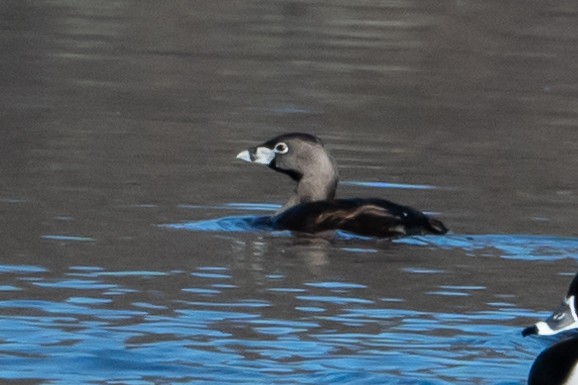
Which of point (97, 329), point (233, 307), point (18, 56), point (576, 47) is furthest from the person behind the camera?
point (576, 47)

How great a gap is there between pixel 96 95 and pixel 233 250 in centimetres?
780

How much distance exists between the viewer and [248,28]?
28281mm

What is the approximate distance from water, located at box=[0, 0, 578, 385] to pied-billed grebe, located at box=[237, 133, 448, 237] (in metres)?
0.11

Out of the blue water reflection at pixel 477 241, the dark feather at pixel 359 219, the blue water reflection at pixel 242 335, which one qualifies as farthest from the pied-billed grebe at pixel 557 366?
the dark feather at pixel 359 219

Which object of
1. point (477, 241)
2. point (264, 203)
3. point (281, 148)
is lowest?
point (477, 241)

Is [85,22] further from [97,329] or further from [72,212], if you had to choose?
Result: [97,329]

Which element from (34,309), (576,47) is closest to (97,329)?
(34,309)

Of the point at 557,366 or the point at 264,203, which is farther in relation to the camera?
the point at 264,203

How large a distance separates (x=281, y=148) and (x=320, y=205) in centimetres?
103

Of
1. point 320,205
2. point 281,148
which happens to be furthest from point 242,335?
point 281,148

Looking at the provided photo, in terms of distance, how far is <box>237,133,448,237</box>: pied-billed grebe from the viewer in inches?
500

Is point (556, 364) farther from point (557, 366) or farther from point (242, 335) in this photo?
point (242, 335)

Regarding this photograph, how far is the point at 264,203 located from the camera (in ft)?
46.9

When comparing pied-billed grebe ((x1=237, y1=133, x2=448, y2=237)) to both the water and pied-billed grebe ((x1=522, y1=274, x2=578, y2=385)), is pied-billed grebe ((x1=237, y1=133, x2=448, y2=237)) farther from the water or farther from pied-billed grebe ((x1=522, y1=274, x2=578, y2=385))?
pied-billed grebe ((x1=522, y1=274, x2=578, y2=385))
